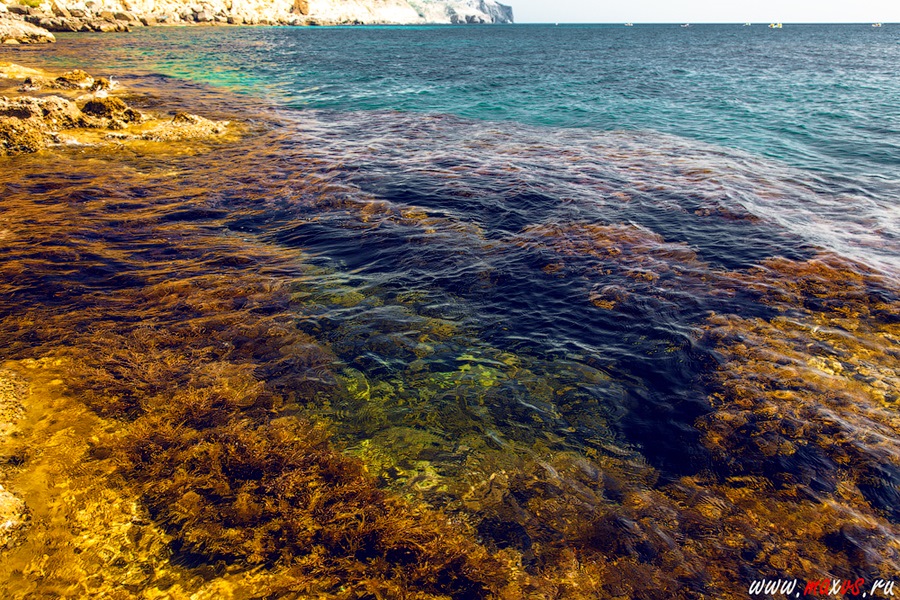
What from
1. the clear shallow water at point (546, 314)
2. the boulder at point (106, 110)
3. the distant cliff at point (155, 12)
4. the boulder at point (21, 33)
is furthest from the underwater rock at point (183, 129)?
the distant cliff at point (155, 12)

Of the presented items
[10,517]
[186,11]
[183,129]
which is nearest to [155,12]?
[186,11]

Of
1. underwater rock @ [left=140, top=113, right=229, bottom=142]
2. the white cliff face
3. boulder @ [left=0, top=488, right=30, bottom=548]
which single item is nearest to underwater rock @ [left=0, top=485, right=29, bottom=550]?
boulder @ [left=0, top=488, right=30, bottom=548]

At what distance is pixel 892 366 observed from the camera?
741 cm

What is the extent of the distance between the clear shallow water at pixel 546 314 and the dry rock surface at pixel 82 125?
1.62m

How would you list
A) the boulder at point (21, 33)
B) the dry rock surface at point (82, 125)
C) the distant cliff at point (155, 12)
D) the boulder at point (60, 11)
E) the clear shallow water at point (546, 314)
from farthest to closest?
the boulder at point (60, 11) → the distant cliff at point (155, 12) → the boulder at point (21, 33) → the dry rock surface at point (82, 125) → the clear shallow water at point (546, 314)

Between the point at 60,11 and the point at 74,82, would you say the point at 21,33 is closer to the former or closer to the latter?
the point at 60,11

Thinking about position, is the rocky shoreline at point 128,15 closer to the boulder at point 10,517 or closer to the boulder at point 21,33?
the boulder at point 21,33

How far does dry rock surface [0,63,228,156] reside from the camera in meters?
16.3

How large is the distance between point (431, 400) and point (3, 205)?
13.2m

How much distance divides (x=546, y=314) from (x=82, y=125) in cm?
2133

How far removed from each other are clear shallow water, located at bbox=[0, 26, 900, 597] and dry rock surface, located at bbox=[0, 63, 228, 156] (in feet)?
5.32

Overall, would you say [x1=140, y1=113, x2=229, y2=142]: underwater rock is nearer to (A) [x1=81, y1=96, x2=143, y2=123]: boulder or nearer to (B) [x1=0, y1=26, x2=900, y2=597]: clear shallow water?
(A) [x1=81, y1=96, x2=143, y2=123]: boulder

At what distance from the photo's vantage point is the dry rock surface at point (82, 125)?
16266 millimetres

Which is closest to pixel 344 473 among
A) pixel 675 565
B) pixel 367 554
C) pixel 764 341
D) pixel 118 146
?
pixel 367 554
